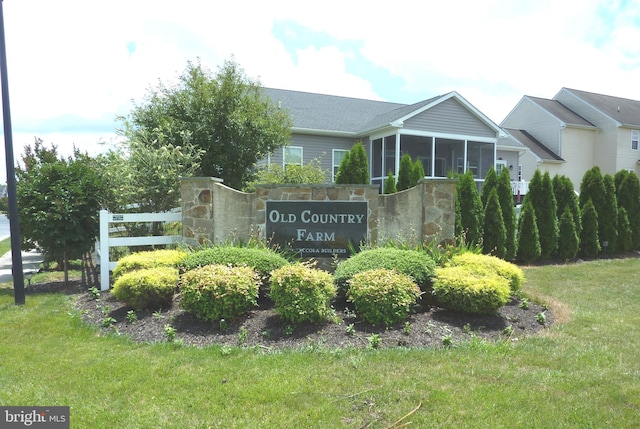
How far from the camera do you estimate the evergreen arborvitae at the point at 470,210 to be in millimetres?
Answer: 11125

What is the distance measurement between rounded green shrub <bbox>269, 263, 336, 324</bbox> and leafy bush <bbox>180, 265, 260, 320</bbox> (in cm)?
36

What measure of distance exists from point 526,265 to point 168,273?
362 inches

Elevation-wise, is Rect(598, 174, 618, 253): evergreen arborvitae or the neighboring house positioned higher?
the neighboring house

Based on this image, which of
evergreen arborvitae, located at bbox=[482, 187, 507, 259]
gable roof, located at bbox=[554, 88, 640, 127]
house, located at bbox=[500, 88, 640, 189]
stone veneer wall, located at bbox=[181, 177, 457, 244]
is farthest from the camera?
gable roof, located at bbox=[554, 88, 640, 127]

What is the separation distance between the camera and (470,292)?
18.9 feet

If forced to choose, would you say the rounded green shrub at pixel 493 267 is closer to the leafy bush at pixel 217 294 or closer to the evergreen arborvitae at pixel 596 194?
the leafy bush at pixel 217 294

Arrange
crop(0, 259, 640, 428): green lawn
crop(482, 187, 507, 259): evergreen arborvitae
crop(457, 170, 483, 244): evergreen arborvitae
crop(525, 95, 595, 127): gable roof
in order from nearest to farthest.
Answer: crop(0, 259, 640, 428): green lawn → crop(457, 170, 483, 244): evergreen arborvitae → crop(482, 187, 507, 259): evergreen arborvitae → crop(525, 95, 595, 127): gable roof

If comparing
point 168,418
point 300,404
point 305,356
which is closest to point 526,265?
point 305,356

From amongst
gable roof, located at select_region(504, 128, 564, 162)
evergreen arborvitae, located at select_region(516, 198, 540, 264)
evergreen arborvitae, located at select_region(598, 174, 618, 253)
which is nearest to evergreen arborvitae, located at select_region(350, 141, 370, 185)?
evergreen arborvitae, located at select_region(516, 198, 540, 264)

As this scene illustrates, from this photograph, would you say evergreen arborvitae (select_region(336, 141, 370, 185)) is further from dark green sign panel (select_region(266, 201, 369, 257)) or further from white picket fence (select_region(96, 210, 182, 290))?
white picket fence (select_region(96, 210, 182, 290))

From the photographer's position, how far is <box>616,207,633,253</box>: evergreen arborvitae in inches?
538

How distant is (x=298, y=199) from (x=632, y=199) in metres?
11.8

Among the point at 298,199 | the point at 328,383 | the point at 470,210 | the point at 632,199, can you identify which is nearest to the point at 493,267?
the point at 298,199

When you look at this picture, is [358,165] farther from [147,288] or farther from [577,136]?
[577,136]
